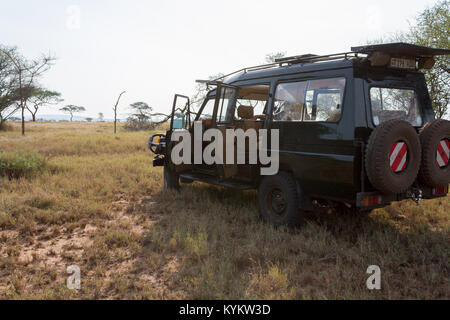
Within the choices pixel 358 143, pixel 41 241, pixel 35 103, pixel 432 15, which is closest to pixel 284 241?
pixel 358 143

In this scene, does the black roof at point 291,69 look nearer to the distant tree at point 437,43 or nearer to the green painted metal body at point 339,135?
the green painted metal body at point 339,135

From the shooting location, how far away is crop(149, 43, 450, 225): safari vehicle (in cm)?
405

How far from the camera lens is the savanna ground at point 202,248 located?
11.1 feet

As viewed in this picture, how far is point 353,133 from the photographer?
160 inches

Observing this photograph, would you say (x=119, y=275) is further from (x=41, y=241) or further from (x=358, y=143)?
(x=358, y=143)

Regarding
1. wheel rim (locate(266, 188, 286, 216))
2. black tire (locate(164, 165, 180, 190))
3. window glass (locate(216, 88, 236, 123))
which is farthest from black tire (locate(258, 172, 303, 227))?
black tire (locate(164, 165, 180, 190))

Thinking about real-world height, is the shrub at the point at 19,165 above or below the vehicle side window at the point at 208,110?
below

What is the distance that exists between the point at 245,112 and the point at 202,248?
9.51 ft

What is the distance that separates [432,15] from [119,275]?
13.1 meters

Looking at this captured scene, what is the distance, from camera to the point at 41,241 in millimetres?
4867

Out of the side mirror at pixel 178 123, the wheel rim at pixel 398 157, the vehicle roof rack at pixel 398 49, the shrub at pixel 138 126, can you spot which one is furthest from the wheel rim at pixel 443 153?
the shrub at pixel 138 126

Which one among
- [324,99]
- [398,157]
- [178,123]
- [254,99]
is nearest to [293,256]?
[398,157]

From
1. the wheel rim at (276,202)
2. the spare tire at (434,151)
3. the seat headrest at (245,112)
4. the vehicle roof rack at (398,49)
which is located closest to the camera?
the vehicle roof rack at (398,49)

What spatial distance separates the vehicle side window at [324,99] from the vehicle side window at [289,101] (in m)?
0.12
